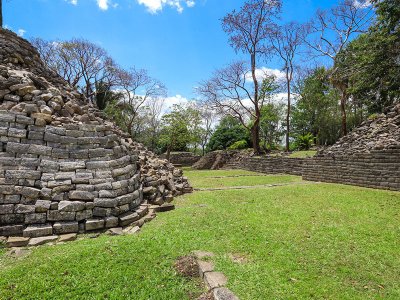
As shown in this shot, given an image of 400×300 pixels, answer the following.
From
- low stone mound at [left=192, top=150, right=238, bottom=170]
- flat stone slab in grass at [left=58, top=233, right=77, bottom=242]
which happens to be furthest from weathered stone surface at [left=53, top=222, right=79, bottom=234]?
low stone mound at [left=192, top=150, right=238, bottom=170]

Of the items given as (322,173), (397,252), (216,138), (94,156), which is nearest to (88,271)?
(94,156)

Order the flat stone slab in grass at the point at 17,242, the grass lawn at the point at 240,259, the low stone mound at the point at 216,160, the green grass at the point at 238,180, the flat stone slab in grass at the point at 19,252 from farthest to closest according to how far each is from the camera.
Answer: the low stone mound at the point at 216,160 < the green grass at the point at 238,180 < the flat stone slab in grass at the point at 17,242 < the flat stone slab in grass at the point at 19,252 < the grass lawn at the point at 240,259

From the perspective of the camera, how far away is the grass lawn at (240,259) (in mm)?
2951

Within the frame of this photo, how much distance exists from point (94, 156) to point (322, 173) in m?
10.7

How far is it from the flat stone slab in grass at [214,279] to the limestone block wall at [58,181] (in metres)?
2.60

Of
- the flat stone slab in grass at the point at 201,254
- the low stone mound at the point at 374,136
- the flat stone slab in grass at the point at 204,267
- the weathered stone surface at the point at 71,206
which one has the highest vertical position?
the low stone mound at the point at 374,136

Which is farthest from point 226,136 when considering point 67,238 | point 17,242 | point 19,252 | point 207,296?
point 207,296

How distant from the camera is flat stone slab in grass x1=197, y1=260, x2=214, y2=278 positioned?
326 centimetres

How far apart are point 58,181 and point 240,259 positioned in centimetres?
381

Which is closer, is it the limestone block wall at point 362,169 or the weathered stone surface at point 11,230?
the weathered stone surface at point 11,230

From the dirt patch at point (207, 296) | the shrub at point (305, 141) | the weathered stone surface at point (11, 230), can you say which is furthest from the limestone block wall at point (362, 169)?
Result: the shrub at point (305, 141)

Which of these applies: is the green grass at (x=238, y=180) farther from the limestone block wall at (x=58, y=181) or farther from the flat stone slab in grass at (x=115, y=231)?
the flat stone slab in grass at (x=115, y=231)

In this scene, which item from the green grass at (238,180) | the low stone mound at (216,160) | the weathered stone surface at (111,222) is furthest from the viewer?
the low stone mound at (216,160)

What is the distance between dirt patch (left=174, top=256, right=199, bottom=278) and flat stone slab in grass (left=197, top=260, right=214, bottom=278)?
0.06m
